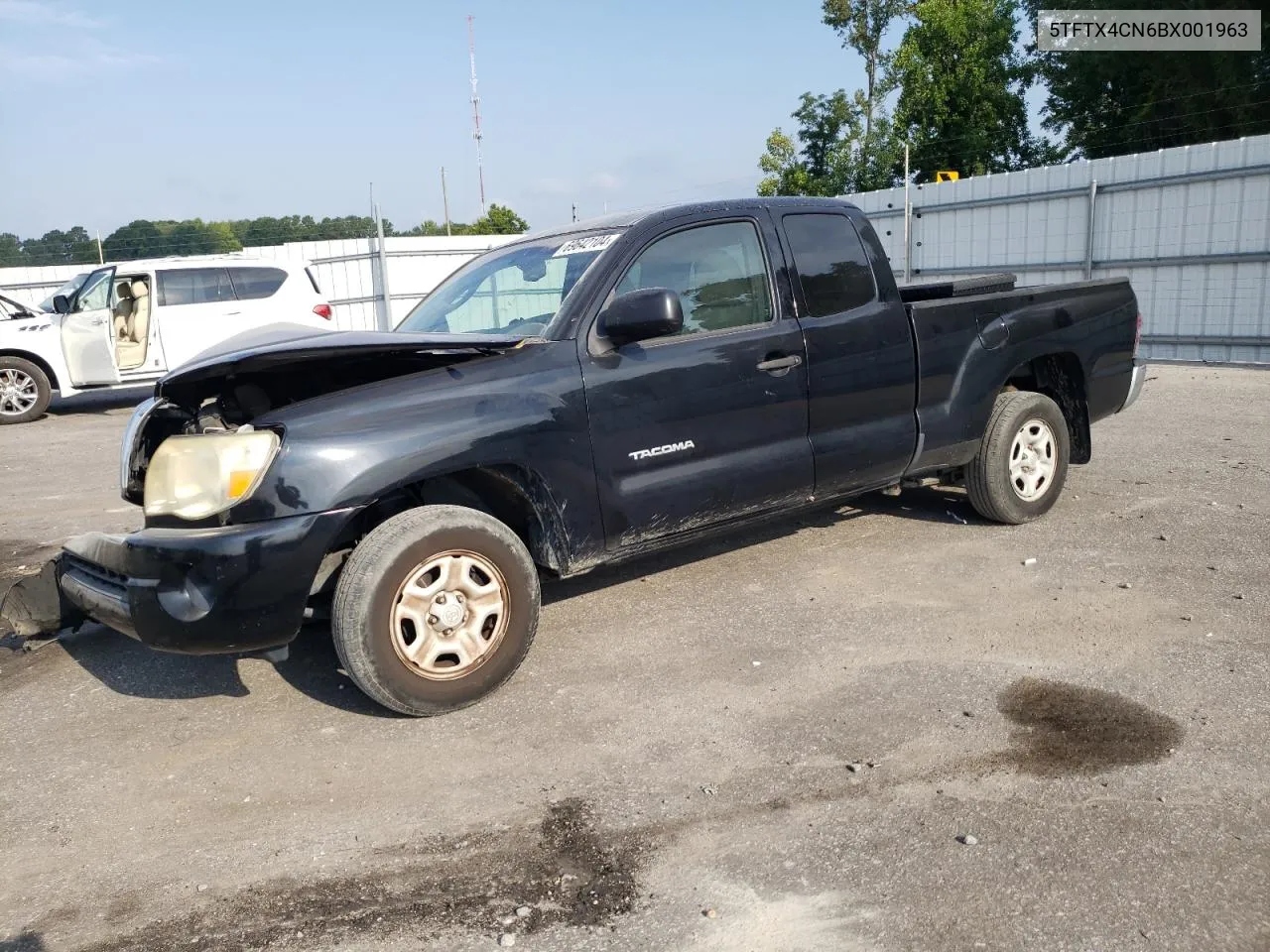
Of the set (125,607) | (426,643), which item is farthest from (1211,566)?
(125,607)

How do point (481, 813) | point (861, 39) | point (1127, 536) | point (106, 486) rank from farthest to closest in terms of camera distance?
point (861, 39), point (106, 486), point (1127, 536), point (481, 813)

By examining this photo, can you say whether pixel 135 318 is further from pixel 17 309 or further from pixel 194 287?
pixel 17 309

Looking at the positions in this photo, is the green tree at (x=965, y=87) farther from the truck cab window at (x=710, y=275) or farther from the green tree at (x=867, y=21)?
the truck cab window at (x=710, y=275)

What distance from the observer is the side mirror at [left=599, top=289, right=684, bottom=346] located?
396 cm

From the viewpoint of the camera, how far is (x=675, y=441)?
4301 mm

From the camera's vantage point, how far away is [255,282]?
1396cm

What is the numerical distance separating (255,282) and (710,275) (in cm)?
1096

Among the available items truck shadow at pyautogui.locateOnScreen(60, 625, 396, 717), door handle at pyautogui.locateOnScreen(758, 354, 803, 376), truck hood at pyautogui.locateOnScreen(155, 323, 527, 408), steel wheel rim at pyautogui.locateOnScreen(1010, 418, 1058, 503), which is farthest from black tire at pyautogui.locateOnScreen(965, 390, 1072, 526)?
truck shadow at pyautogui.locateOnScreen(60, 625, 396, 717)

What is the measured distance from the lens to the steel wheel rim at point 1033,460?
19.1 ft

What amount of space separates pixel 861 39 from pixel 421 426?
38465mm

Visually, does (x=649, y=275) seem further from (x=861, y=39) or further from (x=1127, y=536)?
(x=861, y=39)

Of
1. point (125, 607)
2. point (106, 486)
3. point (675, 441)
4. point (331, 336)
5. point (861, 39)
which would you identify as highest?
point (861, 39)

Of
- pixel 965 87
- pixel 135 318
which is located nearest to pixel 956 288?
pixel 135 318

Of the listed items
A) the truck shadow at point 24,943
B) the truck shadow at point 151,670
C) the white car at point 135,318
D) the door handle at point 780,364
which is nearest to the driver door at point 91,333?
the white car at point 135,318
